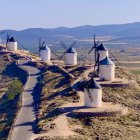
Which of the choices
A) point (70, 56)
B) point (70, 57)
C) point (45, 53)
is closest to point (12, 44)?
point (45, 53)

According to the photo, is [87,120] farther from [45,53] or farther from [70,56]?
[45,53]

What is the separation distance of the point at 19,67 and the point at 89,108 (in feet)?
116

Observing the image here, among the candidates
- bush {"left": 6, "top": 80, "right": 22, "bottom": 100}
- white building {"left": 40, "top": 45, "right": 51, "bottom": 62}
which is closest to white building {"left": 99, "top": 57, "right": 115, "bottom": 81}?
bush {"left": 6, "top": 80, "right": 22, "bottom": 100}

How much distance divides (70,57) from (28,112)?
1036 inches

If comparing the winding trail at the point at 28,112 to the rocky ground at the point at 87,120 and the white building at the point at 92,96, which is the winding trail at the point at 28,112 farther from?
the white building at the point at 92,96

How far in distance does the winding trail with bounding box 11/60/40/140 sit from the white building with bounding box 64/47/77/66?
4641 mm

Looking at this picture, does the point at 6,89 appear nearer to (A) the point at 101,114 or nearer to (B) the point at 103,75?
(B) the point at 103,75

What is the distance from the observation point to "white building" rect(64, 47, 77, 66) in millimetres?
70900

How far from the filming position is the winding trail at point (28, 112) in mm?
38031

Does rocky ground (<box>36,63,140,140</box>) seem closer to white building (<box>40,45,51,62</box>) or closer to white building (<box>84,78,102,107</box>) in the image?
white building (<box>84,78,102,107</box>)

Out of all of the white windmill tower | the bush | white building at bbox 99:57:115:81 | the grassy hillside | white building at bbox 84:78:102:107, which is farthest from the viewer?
the white windmill tower

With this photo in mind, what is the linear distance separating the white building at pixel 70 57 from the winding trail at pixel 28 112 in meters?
4.64

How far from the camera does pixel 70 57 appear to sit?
71625 millimetres

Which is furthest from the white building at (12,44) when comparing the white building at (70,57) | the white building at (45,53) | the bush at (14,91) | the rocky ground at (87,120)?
the rocky ground at (87,120)
